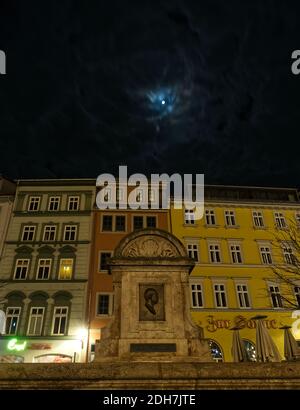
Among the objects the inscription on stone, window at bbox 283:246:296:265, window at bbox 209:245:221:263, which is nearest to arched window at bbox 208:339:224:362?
window at bbox 209:245:221:263

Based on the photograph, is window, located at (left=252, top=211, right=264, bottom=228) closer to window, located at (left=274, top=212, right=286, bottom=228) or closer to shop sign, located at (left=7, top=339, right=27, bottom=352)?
window, located at (left=274, top=212, right=286, bottom=228)

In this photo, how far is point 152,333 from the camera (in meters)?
10.4

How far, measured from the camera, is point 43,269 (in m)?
29.2

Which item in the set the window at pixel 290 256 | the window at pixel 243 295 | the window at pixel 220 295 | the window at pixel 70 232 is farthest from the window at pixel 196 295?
the window at pixel 70 232

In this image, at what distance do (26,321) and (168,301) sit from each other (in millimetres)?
19579

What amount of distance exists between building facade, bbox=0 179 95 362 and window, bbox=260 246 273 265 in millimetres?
15833

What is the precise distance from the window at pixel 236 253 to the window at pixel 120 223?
10160 mm

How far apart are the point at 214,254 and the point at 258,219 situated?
245 inches

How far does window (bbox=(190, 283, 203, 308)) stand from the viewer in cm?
2831

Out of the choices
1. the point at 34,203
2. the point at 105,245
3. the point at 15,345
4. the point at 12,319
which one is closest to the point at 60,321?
the point at 15,345

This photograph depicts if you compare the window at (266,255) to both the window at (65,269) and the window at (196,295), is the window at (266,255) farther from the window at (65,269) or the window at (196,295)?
the window at (65,269)
